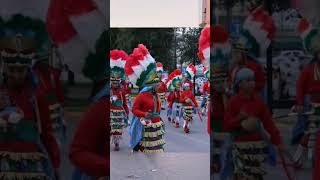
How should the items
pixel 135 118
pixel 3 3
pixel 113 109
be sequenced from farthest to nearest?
pixel 113 109, pixel 135 118, pixel 3 3

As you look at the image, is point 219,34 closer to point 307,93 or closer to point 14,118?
point 307,93

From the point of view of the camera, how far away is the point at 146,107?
32.1 ft

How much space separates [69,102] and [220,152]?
0.86m

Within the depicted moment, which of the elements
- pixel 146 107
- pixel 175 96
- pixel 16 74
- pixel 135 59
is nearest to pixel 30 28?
pixel 16 74

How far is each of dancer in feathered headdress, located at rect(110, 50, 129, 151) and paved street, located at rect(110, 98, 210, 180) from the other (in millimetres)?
396

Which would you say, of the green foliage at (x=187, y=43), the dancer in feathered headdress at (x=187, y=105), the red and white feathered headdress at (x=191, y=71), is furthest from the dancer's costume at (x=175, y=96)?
the green foliage at (x=187, y=43)

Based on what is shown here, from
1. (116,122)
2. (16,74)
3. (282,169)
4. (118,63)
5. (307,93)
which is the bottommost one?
(116,122)

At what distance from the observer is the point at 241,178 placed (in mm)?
2984

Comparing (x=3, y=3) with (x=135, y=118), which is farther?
(x=135, y=118)

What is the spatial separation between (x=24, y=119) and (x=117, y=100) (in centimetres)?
902

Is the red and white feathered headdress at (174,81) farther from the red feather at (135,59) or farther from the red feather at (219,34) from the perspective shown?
the red feather at (219,34)

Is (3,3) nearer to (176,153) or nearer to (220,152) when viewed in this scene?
(220,152)

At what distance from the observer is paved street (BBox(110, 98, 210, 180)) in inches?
308

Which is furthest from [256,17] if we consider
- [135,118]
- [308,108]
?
[135,118]
